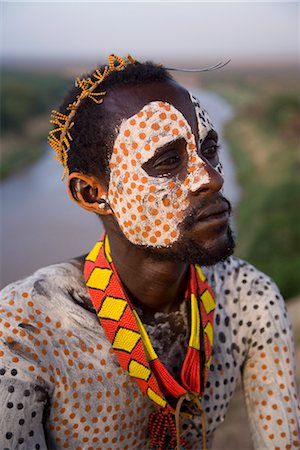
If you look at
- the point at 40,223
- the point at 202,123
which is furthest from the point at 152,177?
the point at 40,223

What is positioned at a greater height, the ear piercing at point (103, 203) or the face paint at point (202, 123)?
the face paint at point (202, 123)

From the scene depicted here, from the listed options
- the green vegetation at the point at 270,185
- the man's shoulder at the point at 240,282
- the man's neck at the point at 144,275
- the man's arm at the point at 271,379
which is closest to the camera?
the man's neck at the point at 144,275

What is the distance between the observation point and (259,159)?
24531mm

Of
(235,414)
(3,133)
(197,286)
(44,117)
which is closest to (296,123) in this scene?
(3,133)

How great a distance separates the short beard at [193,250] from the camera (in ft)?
7.59

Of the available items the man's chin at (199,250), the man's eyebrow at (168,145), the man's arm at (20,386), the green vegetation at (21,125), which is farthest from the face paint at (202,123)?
the green vegetation at (21,125)

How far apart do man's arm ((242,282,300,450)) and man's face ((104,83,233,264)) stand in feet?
2.00

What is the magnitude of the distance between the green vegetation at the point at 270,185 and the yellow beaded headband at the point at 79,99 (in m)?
8.45

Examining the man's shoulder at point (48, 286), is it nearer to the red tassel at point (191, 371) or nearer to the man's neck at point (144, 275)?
the man's neck at point (144, 275)

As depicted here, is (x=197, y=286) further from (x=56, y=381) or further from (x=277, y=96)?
(x=277, y=96)

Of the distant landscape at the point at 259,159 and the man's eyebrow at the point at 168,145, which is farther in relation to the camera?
the distant landscape at the point at 259,159

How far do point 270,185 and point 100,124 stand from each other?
651 inches

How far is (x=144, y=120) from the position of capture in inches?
91.7

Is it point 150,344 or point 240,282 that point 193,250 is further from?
point 240,282
